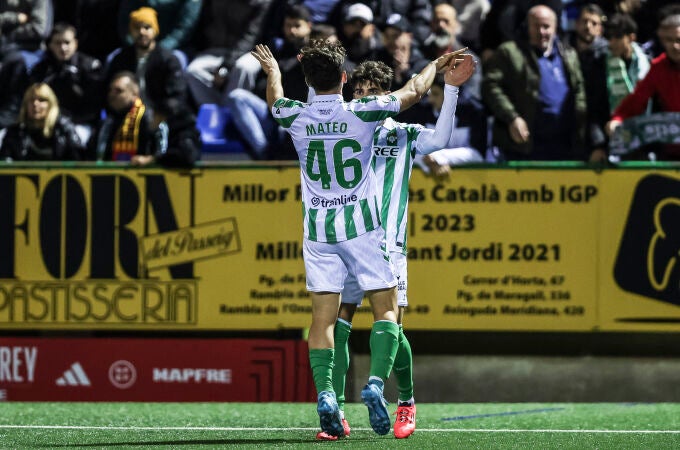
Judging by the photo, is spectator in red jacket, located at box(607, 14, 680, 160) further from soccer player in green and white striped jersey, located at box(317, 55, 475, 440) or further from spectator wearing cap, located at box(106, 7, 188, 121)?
spectator wearing cap, located at box(106, 7, 188, 121)

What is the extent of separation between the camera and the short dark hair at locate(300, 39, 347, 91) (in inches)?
257

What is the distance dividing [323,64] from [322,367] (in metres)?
1.49

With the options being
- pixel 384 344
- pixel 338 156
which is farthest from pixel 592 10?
pixel 384 344

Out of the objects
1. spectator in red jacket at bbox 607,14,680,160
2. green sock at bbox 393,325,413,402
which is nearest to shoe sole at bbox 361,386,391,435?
green sock at bbox 393,325,413,402

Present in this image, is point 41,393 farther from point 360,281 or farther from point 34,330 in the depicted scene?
point 360,281

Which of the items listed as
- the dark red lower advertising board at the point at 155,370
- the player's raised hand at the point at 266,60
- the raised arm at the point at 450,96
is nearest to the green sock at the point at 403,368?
the raised arm at the point at 450,96

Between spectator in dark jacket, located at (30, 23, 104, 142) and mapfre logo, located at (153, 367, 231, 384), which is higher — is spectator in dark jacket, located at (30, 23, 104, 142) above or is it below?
above

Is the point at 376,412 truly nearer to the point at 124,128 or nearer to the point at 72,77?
the point at 124,128

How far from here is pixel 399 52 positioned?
34.9 ft

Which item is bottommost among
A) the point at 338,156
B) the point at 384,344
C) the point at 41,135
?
the point at 384,344

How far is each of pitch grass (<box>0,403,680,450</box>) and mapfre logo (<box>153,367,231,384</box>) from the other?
0.22 meters

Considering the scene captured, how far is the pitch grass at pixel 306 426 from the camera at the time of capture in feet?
22.1

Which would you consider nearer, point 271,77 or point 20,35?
point 271,77

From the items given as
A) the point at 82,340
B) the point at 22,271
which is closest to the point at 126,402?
the point at 82,340
